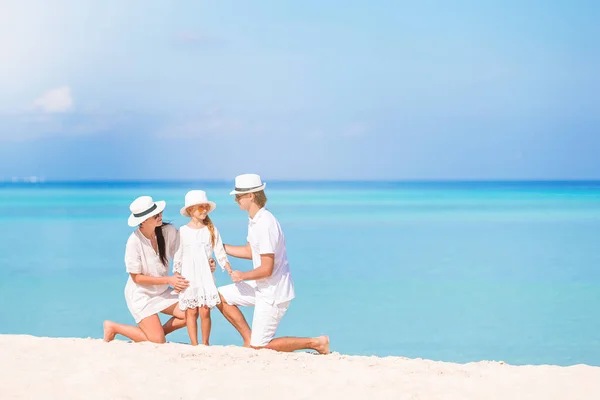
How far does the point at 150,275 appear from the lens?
6.30 meters

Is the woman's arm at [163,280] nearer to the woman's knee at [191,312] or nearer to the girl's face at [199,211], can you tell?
the woman's knee at [191,312]

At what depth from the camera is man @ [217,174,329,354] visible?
5.96m

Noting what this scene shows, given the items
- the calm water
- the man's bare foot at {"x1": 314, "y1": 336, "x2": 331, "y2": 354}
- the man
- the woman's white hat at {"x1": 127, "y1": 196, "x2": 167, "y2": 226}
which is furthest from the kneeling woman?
the calm water

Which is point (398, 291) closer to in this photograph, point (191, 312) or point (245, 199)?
point (191, 312)

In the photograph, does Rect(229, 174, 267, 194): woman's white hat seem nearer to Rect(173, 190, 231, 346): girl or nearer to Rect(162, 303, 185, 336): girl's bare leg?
Rect(173, 190, 231, 346): girl

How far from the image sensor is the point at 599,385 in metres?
5.36

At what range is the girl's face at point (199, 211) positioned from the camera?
6.09 metres

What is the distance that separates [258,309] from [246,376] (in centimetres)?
87

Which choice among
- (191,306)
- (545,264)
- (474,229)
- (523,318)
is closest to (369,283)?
(523,318)

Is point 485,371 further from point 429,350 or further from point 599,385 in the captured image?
point 429,350

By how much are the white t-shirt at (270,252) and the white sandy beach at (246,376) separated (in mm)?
444

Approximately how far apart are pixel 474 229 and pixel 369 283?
47.0 feet

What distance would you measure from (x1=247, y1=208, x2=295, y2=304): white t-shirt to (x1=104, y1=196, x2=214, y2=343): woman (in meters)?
0.42

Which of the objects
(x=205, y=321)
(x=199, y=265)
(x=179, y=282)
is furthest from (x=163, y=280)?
(x=205, y=321)
